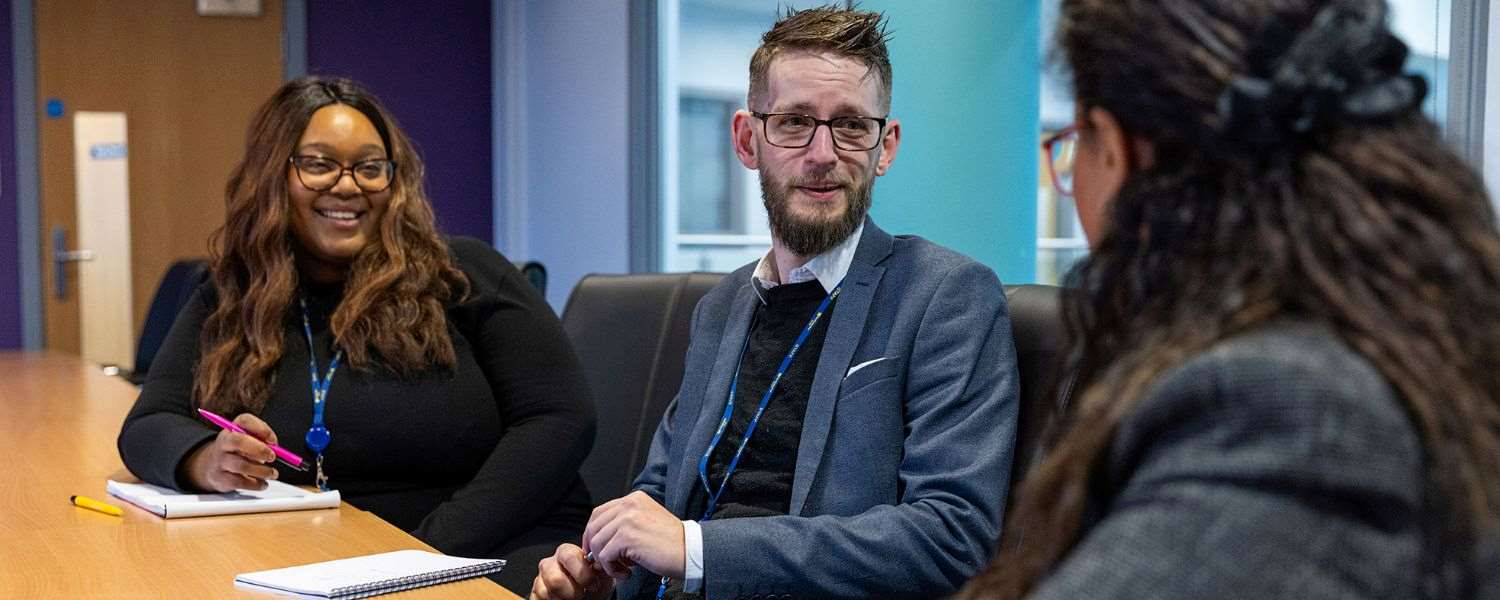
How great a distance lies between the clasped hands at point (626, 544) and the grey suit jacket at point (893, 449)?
4 centimetres

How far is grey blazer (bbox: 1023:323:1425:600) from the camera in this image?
558 mm

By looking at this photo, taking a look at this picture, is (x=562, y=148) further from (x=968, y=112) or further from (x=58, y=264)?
(x=968, y=112)

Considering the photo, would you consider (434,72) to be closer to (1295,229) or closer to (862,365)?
(862,365)

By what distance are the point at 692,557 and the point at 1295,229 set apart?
2.79ft

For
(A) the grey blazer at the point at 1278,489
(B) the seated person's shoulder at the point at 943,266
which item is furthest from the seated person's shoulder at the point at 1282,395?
(B) the seated person's shoulder at the point at 943,266

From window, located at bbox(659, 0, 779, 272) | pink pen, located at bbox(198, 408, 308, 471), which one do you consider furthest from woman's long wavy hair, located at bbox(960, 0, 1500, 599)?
window, located at bbox(659, 0, 779, 272)

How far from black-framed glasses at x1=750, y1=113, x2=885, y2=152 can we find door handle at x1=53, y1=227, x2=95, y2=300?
16.9 feet

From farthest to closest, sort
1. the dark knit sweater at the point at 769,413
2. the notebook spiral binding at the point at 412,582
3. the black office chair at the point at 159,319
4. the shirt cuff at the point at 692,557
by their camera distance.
A: the black office chair at the point at 159,319
the dark knit sweater at the point at 769,413
the shirt cuff at the point at 692,557
the notebook spiral binding at the point at 412,582

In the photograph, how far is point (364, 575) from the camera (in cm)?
130

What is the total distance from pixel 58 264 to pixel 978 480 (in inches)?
218

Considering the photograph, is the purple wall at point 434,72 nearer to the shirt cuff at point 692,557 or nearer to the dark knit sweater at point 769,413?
the dark knit sweater at point 769,413

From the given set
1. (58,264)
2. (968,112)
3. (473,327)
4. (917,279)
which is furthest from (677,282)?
(58,264)

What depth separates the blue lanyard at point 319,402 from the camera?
6.36ft

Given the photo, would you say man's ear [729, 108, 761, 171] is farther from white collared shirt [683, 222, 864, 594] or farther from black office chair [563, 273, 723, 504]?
black office chair [563, 273, 723, 504]
